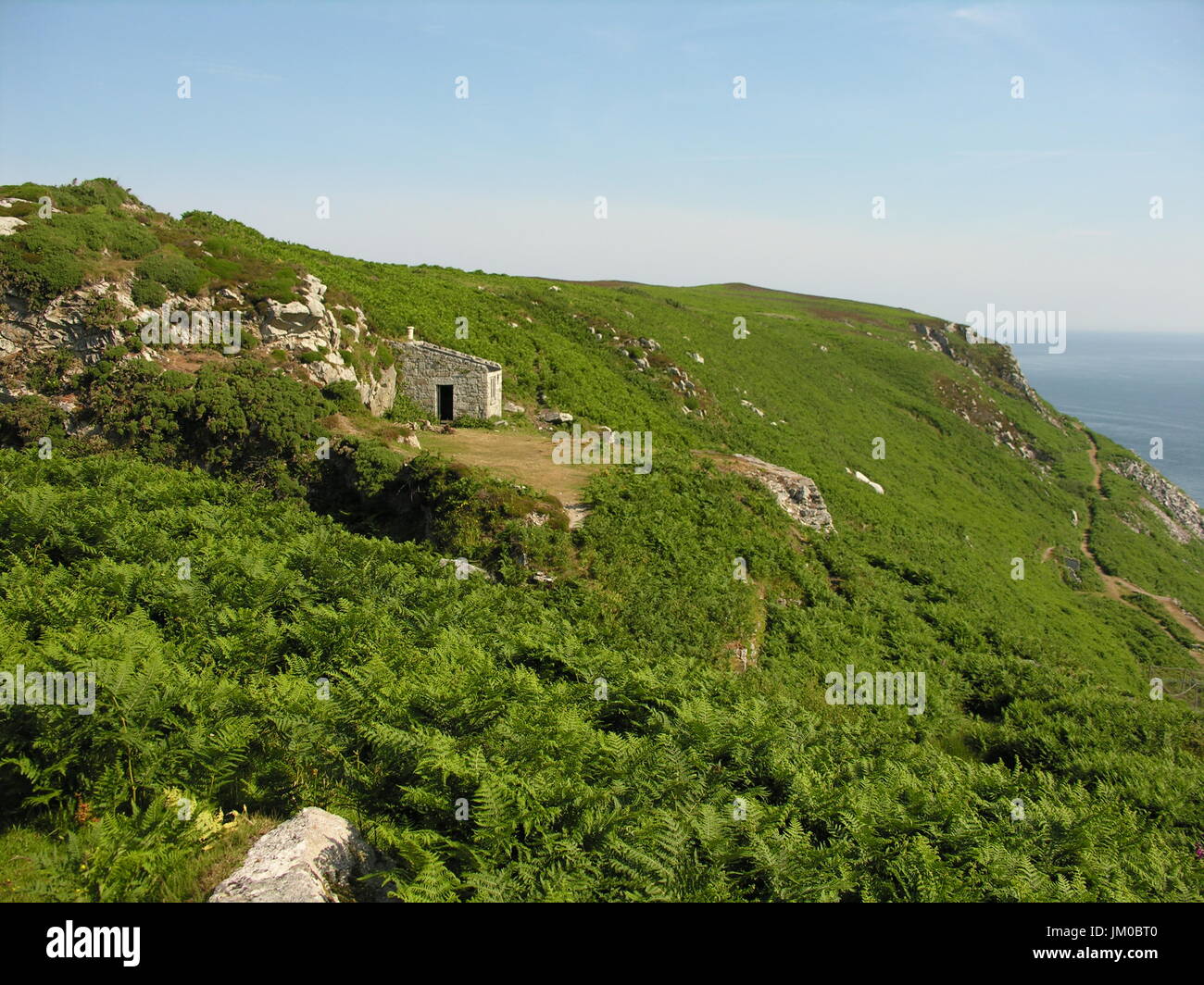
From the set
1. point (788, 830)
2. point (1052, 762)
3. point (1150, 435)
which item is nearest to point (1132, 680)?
point (1052, 762)

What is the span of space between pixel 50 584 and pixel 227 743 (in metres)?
7.07

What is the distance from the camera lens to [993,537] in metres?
46.3

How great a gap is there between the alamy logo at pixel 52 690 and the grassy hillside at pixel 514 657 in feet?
0.55

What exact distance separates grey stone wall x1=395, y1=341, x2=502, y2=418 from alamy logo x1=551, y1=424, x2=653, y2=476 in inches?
147

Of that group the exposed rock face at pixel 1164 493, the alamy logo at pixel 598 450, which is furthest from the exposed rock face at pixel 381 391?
the exposed rock face at pixel 1164 493

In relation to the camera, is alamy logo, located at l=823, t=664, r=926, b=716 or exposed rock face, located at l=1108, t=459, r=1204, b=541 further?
exposed rock face, located at l=1108, t=459, r=1204, b=541

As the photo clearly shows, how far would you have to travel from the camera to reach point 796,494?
30781 mm

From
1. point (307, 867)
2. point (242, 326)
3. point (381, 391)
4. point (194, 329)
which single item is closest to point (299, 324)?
point (242, 326)

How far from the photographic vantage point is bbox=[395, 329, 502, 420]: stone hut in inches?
1201

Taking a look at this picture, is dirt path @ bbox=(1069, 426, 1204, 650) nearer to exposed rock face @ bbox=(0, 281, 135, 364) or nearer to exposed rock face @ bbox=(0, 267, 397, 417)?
exposed rock face @ bbox=(0, 267, 397, 417)

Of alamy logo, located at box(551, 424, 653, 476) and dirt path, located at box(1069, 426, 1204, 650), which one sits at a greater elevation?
alamy logo, located at box(551, 424, 653, 476)

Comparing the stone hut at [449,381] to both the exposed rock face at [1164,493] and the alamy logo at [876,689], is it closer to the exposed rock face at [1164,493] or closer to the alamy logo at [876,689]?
the alamy logo at [876,689]
